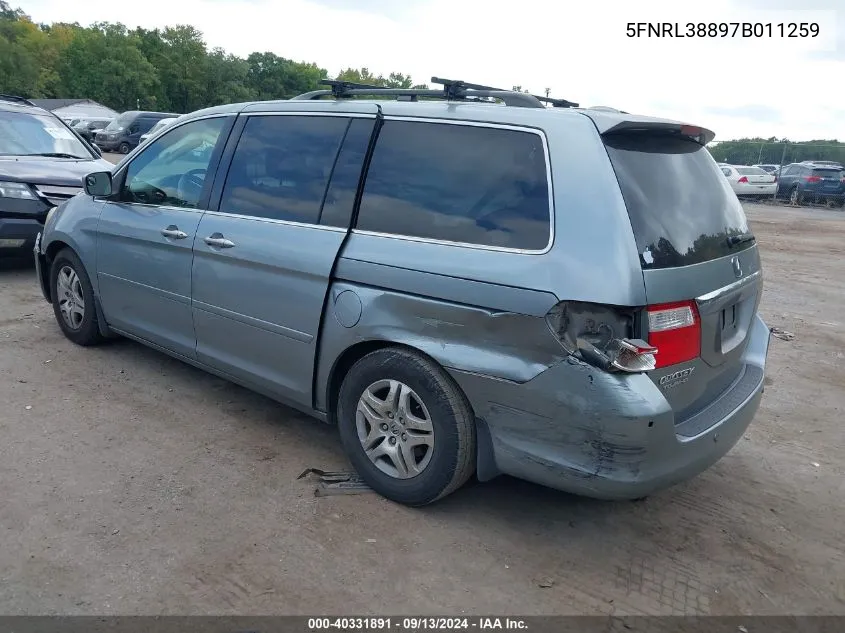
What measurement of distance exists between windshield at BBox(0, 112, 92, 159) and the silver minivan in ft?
17.1

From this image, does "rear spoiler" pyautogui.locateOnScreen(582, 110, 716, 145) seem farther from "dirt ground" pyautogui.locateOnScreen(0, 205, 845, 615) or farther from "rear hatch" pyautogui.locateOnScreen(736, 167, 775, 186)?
"rear hatch" pyautogui.locateOnScreen(736, 167, 775, 186)

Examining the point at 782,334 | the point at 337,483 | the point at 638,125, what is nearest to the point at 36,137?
the point at 337,483

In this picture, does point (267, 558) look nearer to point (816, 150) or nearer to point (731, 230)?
point (731, 230)

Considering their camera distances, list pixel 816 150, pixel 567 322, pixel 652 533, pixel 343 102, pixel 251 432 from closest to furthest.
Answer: pixel 567 322 → pixel 652 533 → pixel 343 102 → pixel 251 432 → pixel 816 150

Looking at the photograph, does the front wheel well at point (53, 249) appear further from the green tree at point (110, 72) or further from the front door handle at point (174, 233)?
the green tree at point (110, 72)

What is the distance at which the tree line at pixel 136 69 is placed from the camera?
7562 centimetres

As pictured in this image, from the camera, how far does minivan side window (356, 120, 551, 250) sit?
9.47ft

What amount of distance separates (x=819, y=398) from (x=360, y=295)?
3.71m

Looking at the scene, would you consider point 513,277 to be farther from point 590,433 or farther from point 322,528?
point 322,528

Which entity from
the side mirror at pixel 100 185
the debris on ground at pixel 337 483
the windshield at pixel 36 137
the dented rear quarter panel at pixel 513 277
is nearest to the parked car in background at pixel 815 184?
the windshield at pixel 36 137

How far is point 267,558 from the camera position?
9.51ft

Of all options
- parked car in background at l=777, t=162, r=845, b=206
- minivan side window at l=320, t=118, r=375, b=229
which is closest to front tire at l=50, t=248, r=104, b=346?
minivan side window at l=320, t=118, r=375, b=229

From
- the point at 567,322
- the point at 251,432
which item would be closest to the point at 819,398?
the point at 567,322

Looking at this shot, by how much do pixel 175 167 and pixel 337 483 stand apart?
7.72 feet
